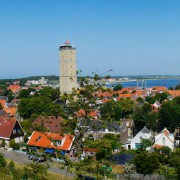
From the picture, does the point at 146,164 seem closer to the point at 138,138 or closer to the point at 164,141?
the point at 164,141

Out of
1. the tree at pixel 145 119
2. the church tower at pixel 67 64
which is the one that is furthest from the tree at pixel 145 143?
the church tower at pixel 67 64

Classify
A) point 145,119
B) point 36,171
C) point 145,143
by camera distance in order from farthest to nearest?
point 145,119, point 145,143, point 36,171

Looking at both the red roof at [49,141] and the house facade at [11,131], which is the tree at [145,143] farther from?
the house facade at [11,131]

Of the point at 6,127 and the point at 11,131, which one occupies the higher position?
the point at 6,127

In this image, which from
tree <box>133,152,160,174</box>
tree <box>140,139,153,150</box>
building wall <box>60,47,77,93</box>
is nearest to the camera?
tree <box>133,152,160,174</box>

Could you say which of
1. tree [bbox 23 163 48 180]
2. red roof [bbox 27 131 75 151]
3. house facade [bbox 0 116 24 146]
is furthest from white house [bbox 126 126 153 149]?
tree [bbox 23 163 48 180]

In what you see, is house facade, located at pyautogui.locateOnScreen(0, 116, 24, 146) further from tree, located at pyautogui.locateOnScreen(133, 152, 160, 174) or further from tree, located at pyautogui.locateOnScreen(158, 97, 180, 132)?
tree, located at pyautogui.locateOnScreen(158, 97, 180, 132)

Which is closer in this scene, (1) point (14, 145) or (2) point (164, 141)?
(2) point (164, 141)

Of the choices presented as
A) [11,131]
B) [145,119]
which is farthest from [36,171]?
[145,119]

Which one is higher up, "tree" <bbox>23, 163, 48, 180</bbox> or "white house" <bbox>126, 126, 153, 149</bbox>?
"tree" <bbox>23, 163, 48, 180</bbox>

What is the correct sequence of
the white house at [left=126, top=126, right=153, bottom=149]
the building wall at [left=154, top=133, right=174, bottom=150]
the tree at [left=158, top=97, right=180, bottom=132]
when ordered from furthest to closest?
the tree at [left=158, top=97, right=180, bottom=132] < the white house at [left=126, top=126, right=153, bottom=149] < the building wall at [left=154, top=133, right=174, bottom=150]

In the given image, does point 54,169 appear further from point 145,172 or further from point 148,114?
point 148,114
